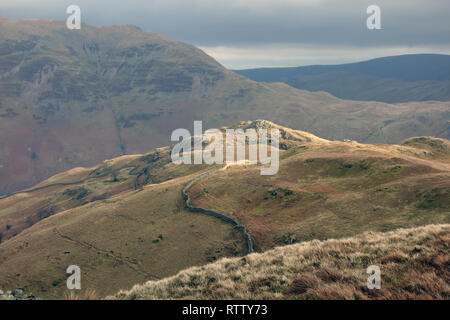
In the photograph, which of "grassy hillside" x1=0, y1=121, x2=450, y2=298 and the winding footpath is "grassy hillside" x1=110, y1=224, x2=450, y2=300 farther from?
the winding footpath

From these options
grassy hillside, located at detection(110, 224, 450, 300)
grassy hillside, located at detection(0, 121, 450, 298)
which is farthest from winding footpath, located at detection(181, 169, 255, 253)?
grassy hillside, located at detection(110, 224, 450, 300)

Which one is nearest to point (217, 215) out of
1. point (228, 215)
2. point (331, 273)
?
point (228, 215)

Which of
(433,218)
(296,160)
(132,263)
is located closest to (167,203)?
(132,263)

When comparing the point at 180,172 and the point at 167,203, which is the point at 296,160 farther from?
the point at 180,172

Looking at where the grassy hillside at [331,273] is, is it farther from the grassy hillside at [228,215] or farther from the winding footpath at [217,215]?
the winding footpath at [217,215]

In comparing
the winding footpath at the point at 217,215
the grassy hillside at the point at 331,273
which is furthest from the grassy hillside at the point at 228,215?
the grassy hillside at the point at 331,273

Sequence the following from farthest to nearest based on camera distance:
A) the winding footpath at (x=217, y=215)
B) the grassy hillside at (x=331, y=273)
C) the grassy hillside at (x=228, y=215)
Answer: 1. the winding footpath at (x=217, y=215)
2. the grassy hillside at (x=228, y=215)
3. the grassy hillside at (x=331, y=273)
